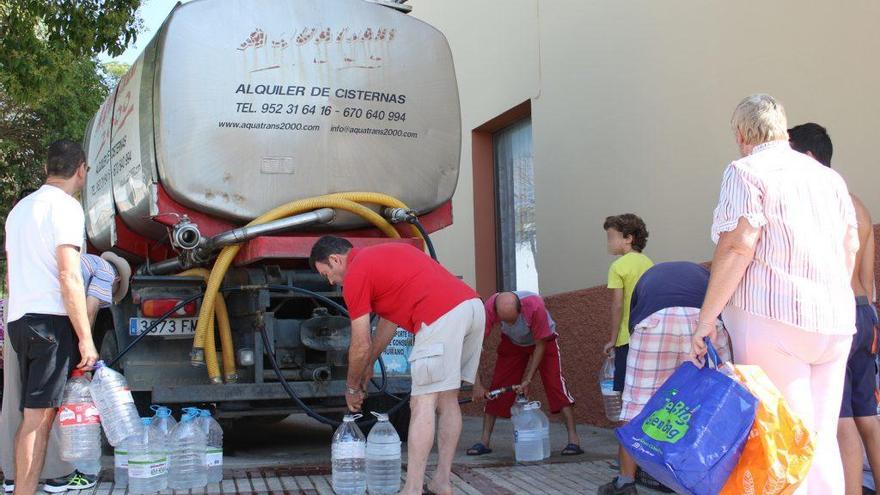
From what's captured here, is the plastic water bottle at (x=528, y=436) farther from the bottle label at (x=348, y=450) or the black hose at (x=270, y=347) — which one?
the bottle label at (x=348, y=450)

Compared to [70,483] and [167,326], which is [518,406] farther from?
[70,483]

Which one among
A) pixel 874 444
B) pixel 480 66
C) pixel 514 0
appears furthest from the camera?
pixel 480 66

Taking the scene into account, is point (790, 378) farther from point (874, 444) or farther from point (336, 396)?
point (336, 396)

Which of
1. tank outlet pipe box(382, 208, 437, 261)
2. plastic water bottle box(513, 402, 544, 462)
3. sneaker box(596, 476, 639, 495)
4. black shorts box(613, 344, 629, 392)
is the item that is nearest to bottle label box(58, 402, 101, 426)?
tank outlet pipe box(382, 208, 437, 261)

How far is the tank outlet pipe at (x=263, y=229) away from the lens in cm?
632

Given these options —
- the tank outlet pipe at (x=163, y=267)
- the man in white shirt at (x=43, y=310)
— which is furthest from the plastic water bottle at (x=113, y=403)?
the tank outlet pipe at (x=163, y=267)

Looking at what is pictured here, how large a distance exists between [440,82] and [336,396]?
237 centimetres

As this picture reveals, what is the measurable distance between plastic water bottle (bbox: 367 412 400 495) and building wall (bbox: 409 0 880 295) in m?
2.84

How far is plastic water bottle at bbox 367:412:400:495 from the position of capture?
568 centimetres

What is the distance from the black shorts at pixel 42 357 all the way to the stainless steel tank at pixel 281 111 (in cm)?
158

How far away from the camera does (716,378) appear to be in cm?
358

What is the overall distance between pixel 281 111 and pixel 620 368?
2771mm

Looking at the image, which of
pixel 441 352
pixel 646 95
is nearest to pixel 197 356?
pixel 441 352

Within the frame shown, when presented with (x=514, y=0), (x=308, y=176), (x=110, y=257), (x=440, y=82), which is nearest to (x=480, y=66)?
(x=514, y=0)
